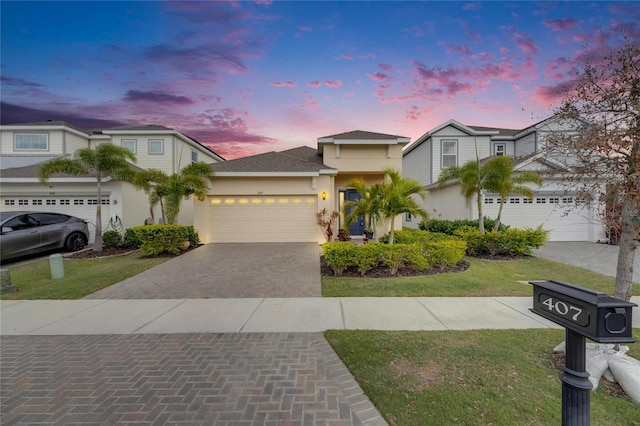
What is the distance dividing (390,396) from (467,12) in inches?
435

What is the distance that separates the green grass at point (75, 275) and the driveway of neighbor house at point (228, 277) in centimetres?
45

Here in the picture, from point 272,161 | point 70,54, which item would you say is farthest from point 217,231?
point 70,54

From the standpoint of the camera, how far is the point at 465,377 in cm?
297

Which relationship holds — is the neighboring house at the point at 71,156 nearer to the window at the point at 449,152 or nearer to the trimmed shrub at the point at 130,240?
the trimmed shrub at the point at 130,240

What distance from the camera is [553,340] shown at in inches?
150

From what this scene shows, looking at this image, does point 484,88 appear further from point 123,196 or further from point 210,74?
point 123,196

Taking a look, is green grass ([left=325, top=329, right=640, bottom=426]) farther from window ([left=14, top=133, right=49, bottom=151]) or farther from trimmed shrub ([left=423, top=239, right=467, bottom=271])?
window ([left=14, top=133, right=49, bottom=151])

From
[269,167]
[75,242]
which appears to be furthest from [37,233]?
[269,167]

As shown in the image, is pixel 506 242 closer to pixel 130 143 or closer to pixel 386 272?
pixel 386 272

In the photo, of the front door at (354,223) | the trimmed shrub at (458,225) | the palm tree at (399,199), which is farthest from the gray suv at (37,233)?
the trimmed shrub at (458,225)

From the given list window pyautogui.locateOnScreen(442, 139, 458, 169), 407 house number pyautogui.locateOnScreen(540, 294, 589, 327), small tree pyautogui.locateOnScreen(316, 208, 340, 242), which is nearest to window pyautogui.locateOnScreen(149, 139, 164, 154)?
small tree pyautogui.locateOnScreen(316, 208, 340, 242)

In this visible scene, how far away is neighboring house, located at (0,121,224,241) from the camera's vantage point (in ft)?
41.3

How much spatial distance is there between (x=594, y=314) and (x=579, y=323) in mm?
112

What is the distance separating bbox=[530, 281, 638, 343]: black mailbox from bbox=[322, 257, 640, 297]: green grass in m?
4.45
